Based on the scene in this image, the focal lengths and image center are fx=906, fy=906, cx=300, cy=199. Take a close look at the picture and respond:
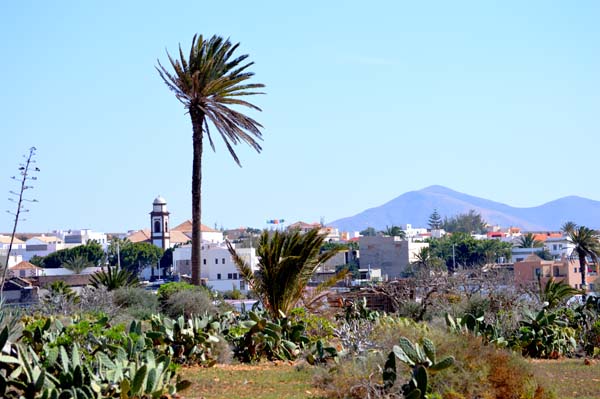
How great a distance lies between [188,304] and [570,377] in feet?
44.8

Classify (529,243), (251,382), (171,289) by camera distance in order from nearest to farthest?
1. (251,382)
2. (171,289)
3. (529,243)

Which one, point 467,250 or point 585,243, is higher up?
point 467,250

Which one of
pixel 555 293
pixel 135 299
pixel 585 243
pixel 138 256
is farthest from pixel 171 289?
pixel 138 256

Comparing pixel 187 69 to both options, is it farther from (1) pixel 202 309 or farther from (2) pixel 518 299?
(2) pixel 518 299

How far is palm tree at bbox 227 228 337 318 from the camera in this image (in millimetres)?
19875

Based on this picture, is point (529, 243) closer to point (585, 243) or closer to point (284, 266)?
point (585, 243)

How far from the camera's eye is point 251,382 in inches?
531

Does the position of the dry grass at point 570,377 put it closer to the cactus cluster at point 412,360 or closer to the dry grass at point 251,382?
the cactus cluster at point 412,360

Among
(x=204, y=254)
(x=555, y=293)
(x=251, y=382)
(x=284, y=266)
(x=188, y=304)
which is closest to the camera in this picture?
(x=251, y=382)

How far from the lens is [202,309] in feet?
84.4

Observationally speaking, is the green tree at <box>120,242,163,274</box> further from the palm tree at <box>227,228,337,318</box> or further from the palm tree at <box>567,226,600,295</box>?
the palm tree at <box>227,228,337,318</box>

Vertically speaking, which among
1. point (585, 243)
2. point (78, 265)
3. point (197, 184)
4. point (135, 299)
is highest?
point (197, 184)

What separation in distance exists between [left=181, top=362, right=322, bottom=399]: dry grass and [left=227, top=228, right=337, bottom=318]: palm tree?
4114 mm

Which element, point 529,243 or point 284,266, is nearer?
point 284,266
